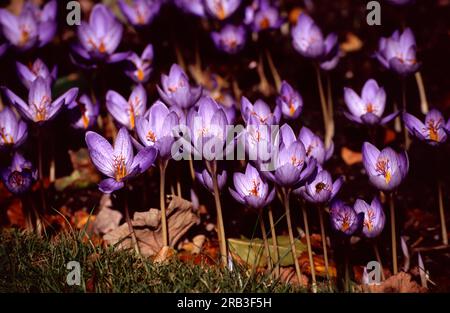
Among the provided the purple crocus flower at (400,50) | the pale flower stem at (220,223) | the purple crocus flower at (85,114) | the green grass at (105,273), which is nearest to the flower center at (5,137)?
the purple crocus flower at (85,114)

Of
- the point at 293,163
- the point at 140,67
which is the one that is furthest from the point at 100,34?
the point at 293,163

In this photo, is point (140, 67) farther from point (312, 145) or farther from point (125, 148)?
point (312, 145)

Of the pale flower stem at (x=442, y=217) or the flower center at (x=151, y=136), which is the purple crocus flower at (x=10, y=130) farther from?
the pale flower stem at (x=442, y=217)

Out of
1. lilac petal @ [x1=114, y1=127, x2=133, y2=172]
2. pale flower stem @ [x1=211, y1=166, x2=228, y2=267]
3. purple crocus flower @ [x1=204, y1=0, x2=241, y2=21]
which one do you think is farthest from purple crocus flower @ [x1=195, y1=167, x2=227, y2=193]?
purple crocus flower @ [x1=204, y1=0, x2=241, y2=21]

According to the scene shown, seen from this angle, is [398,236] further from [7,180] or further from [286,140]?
[7,180]
